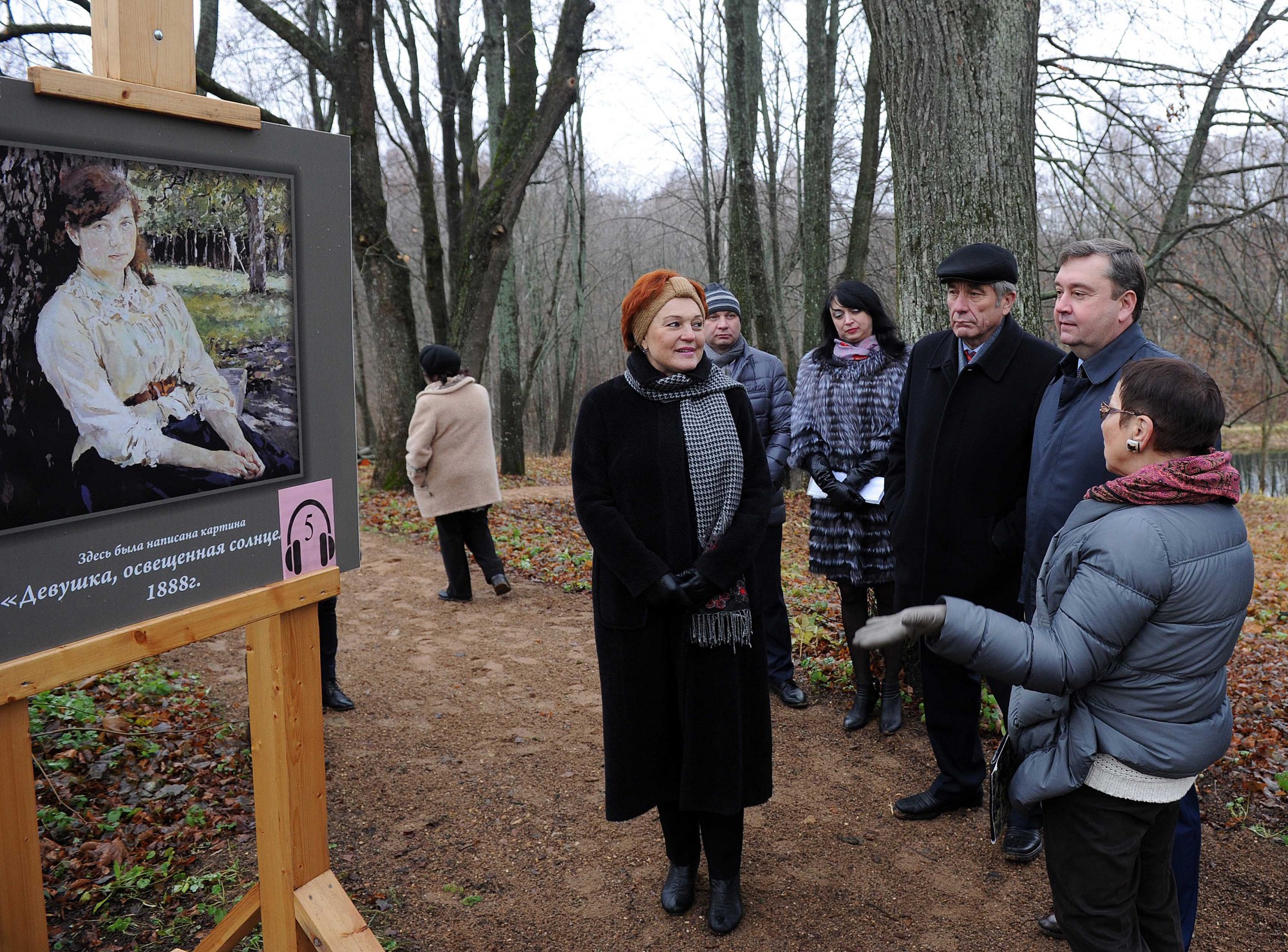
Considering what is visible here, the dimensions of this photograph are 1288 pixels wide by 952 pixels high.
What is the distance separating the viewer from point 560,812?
4.02 meters

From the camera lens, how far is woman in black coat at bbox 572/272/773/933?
3.02 m

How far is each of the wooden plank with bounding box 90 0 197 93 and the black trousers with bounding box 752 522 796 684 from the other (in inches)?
132

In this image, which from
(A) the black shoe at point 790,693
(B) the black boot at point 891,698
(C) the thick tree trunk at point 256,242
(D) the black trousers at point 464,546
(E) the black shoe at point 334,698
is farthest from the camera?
(D) the black trousers at point 464,546

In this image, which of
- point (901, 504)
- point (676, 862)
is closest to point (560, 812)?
point (676, 862)

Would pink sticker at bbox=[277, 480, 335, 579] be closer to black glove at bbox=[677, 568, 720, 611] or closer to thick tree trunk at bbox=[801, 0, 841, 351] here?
black glove at bbox=[677, 568, 720, 611]

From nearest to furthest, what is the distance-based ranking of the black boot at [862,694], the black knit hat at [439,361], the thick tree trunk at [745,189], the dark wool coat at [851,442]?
the dark wool coat at [851,442], the black boot at [862,694], the black knit hat at [439,361], the thick tree trunk at [745,189]

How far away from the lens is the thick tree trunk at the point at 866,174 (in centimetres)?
1392

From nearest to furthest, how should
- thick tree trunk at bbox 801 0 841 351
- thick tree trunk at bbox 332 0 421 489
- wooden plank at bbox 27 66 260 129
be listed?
wooden plank at bbox 27 66 260 129, thick tree trunk at bbox 332 0 421 489, thick tree trunk at bbox 801 0 841 351

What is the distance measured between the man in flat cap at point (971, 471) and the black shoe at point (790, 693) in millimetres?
1255

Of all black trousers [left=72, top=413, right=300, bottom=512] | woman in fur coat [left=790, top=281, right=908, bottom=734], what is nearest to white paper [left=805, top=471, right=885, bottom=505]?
woman in fur coat [left=790, top=281, right=908, bottom=734]

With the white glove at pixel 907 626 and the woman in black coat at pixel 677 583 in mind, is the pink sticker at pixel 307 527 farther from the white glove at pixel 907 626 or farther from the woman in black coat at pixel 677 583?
the white glove at pixel 907 626

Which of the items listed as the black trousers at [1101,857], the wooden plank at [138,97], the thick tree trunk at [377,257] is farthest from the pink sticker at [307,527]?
the thick tree trunk at [377,257]

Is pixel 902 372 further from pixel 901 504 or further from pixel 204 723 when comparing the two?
pixel 204 723

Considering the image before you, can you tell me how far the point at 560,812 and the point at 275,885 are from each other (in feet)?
5.38
